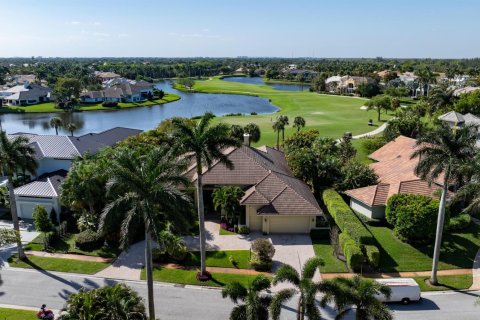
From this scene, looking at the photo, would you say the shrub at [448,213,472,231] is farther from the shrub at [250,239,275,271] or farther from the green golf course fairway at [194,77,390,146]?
the green golf course fairway at [194,77,390,146]

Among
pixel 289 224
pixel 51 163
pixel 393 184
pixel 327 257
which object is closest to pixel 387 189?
pixel 393 184

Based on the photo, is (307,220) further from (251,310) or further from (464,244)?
(251,310)

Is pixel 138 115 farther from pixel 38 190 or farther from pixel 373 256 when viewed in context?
pixel 373 256

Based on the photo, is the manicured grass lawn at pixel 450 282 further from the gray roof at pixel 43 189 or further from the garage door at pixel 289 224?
the gray roof at pixel 43 189

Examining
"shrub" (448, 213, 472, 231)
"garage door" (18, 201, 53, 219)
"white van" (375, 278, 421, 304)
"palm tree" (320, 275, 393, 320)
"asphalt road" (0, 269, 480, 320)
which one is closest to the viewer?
"palm tree" (320, 275, 393, 320)

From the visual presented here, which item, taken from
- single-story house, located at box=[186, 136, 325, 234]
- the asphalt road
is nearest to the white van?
the asphalt road

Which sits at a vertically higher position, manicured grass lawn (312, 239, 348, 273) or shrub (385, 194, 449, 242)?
shrub (385, 194, 449, 242)
